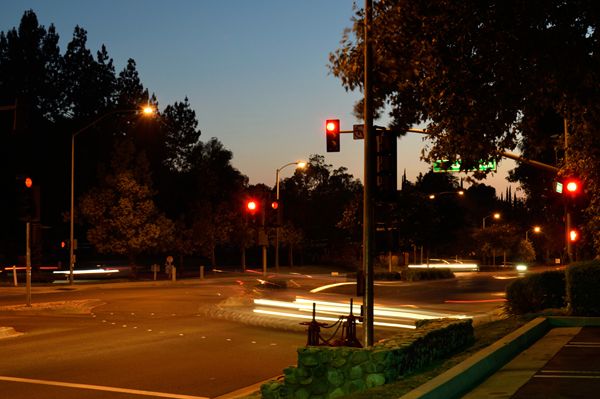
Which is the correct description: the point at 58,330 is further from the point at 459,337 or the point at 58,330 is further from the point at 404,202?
the point at 404,202

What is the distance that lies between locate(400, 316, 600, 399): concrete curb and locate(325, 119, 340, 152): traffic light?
7.08m

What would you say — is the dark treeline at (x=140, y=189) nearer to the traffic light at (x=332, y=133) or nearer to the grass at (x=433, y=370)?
the traffic light at (x=332, y=133)

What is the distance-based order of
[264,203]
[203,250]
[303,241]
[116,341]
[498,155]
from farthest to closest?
[303,241] → [203,250] → [264,203] → [116,341] → [498,155]

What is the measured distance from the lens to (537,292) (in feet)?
69.2

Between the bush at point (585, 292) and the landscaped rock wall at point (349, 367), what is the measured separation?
8207mm

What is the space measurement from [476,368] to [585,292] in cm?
937

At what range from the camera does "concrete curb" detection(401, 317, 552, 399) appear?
326 inches

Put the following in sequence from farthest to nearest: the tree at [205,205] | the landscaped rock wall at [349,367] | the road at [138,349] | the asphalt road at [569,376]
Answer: the tree at [205,205], the road at [138,349], the landscaped rock wall at [349,367], the asphalt road at [569,376]

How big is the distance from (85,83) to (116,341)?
58.4 meters

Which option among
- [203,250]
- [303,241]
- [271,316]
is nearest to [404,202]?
[203,250]

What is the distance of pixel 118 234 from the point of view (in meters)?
51.7

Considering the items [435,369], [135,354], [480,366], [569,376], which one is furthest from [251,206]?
[569,376]

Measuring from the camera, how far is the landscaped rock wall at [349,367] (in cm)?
991

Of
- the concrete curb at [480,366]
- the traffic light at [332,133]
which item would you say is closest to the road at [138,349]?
the concrete curb at [480,366]
